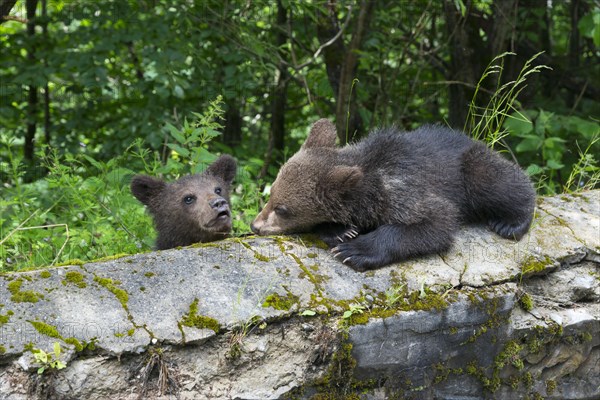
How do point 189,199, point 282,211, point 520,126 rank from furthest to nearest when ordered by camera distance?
point 520,126 → point 189,199 → point 282,211

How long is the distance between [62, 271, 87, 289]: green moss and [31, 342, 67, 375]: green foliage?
50 centimetres

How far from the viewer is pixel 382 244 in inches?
185

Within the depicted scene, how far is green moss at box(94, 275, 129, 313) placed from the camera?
3918 mm

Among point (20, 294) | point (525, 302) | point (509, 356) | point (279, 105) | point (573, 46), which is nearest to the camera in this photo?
point (20, 294)

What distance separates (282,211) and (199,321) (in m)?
1.49

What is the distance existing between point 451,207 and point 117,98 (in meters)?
6.29

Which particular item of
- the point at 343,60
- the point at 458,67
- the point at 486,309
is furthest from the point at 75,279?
the point at 458,67

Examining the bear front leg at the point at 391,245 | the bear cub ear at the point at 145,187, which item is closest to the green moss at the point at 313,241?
the bear front leg at the point at 391,245

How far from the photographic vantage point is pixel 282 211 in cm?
519

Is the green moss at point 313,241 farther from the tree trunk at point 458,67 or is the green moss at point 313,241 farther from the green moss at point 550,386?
the tree trunk at point 458,67

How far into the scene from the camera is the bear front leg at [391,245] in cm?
462

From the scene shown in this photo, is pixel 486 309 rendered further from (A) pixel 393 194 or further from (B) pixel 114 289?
(B) pixel 114 289

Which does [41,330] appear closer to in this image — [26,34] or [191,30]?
[191,30]

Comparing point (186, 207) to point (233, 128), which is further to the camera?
point (233, 128)
